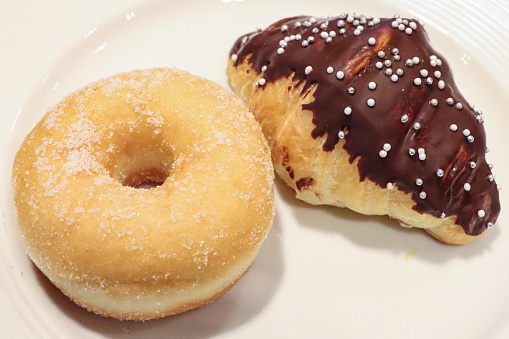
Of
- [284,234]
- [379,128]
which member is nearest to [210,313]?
[284,234]

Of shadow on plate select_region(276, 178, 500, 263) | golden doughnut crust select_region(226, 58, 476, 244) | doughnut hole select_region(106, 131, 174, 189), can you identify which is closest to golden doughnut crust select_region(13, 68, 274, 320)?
doughnut hole select_region(106, 131, 174, 189)

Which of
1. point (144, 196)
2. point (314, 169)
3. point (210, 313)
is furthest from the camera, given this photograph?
point (314, 169)

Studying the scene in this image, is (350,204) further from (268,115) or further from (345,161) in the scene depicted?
(268,115)

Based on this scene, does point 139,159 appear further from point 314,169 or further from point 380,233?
point 380,233

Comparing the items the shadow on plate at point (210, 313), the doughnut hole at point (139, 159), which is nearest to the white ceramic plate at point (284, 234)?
the shadow on plate at point (210, 313)

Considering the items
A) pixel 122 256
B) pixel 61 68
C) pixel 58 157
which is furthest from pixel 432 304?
pixel 61 68

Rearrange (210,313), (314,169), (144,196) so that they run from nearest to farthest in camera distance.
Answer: (144,196) → (210,313) → (314,169)

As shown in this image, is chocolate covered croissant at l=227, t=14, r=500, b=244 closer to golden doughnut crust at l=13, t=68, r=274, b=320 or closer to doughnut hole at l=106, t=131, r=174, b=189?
golden doughnut crust at l=13, t=68, r=274, b=320

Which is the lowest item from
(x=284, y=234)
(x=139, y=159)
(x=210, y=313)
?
(x=210, y=313)
